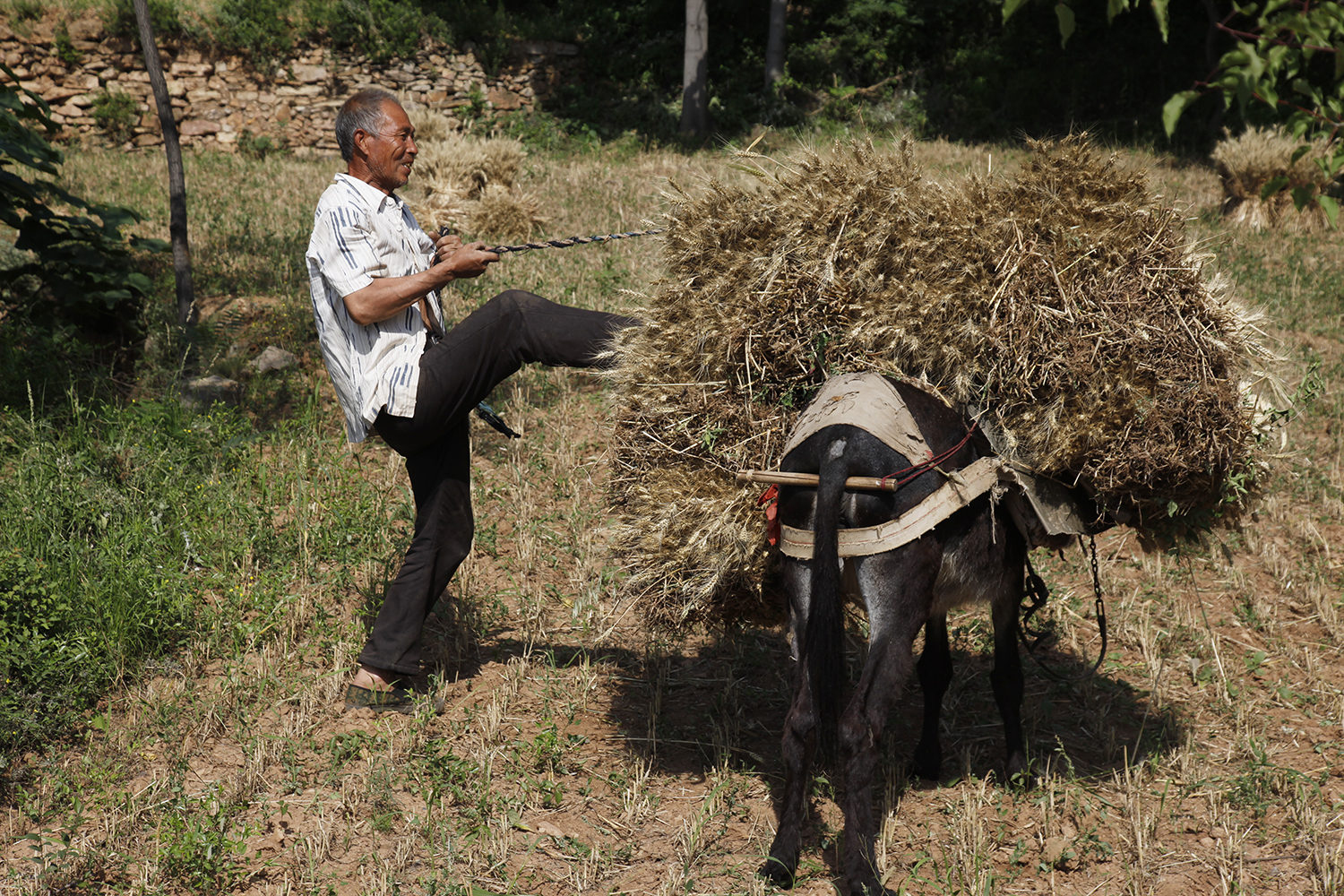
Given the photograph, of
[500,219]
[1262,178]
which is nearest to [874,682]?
[500,219]

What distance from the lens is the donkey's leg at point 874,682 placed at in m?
3.18

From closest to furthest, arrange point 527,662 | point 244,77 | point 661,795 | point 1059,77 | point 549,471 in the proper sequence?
point 661,795 → point 527,662 → point 549,471 → point 244,77 → point 1059,77

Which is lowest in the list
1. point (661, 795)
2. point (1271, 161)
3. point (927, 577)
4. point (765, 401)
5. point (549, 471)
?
point (661, 795)

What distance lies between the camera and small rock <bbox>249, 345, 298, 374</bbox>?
23.8 feet

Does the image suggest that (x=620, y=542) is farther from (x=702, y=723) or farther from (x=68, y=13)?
(x=68, y=13)

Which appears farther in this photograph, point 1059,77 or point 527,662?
Answer: point 1059,77

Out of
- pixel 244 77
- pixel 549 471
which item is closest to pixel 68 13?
pixel 244 77

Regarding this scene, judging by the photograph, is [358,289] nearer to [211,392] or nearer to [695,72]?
[211,392]

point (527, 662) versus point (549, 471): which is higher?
point (549, 471)

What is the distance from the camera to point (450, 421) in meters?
4.14

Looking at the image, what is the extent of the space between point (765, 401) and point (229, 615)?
3043 millimetres

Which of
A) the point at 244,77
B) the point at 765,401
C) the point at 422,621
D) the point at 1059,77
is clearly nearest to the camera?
the point at 765,401

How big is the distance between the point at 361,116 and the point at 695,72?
54.1ft

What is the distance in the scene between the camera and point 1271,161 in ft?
37.6
